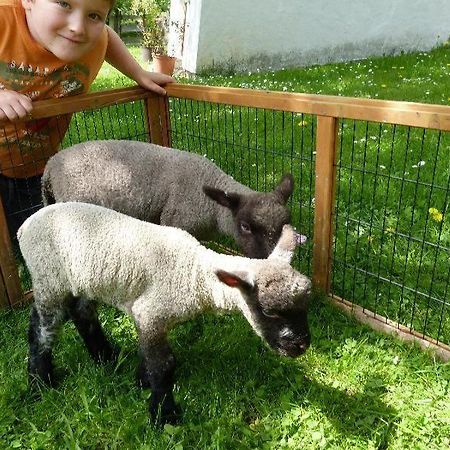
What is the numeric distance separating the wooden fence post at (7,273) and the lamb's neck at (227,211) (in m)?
1.53

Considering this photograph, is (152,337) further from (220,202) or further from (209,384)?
(220,202)

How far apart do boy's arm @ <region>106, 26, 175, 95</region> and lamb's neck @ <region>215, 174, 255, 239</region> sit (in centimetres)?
98

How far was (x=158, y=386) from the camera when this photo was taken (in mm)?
2689

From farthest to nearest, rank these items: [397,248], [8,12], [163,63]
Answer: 1. [163,63]
2. [397,248]
3. [8,12]

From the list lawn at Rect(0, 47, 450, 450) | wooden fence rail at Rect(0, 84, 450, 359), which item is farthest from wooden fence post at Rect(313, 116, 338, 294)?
lawn at Rect(0, 47, 450, 450)

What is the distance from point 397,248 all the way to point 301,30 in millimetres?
10373

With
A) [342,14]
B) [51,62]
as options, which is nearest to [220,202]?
[51,62]

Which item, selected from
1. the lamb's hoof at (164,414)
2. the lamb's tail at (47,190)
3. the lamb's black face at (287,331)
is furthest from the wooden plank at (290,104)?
the lamb's hoof at (164,414)

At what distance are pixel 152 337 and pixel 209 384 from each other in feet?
1.93

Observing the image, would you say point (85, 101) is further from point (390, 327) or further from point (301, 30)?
point (301, 30)

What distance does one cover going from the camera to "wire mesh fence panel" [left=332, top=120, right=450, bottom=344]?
3348 mm

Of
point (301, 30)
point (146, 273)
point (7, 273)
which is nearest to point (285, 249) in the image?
point (146, 273)

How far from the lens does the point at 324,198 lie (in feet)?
11.3

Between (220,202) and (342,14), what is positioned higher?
(342,14)
